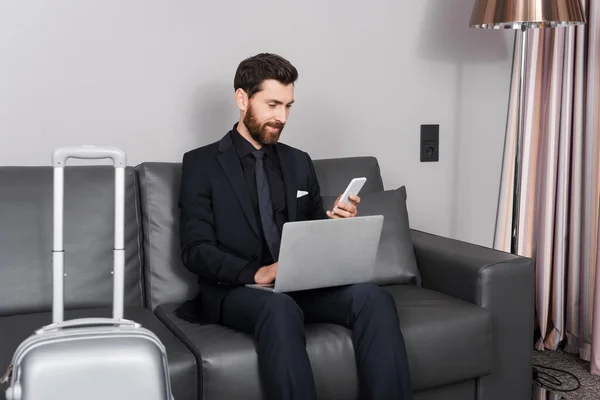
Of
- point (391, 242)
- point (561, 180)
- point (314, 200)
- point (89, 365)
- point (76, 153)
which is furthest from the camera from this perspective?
point (561, 180)

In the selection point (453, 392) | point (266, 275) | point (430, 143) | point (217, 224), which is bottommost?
point (453, 392)

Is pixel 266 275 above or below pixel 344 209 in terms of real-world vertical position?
below

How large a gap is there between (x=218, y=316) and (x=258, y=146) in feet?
1.80

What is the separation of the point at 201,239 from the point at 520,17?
133 cm

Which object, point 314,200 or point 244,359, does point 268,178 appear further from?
point 244,359

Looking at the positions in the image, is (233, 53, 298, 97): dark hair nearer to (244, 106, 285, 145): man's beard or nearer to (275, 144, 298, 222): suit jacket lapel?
(244, 106, 285, 145): man's beard

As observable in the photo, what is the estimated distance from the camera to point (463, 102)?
3.30m

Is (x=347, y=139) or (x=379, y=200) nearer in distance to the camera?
(x=379, y=200)

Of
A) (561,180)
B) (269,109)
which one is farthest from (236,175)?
(561,180)

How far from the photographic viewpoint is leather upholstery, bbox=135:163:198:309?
2.35 meters

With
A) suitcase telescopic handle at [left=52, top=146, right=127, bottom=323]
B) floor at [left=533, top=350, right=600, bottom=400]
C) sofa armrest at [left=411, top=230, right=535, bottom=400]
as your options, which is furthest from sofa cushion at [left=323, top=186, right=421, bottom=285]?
suitcase telescopic handle at [left=52, top=146, right=127, bottom=323]

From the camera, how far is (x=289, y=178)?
2398 millimetres

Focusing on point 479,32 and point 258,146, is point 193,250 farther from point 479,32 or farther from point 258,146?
point 479,32

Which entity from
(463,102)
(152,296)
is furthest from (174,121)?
(463,102)
